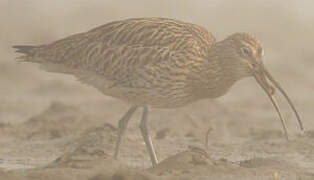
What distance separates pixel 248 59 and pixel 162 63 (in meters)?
0.88

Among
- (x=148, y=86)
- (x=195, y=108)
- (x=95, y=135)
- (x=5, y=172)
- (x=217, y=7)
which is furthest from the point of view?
(x=217, y=7)

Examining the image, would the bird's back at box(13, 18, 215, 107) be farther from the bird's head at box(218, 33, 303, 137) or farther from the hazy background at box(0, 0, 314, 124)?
the hazy background at box(0, 0, 314, 124)

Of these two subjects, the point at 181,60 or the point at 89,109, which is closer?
the point at 181,60

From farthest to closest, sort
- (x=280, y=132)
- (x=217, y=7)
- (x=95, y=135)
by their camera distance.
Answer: (x=217, y=7), (x=280, y=132), (x=95, y=135)

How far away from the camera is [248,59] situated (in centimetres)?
1071

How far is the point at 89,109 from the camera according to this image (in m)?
15.4

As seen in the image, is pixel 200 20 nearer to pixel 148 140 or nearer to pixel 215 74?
pixel 148 140

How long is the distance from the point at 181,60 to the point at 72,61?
1270 mm

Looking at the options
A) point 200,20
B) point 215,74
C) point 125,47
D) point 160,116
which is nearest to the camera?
point 215,74

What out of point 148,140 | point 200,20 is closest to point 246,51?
point 148,140

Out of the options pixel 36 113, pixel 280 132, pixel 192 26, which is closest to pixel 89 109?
pixel 36 113

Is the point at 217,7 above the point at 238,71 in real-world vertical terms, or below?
below

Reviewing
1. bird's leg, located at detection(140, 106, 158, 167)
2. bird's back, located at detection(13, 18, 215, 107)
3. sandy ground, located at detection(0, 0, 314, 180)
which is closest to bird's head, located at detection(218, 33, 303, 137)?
bird's back, located at detection(13, 18, 215, 107)

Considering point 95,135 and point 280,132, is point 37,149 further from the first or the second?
point 280,132
